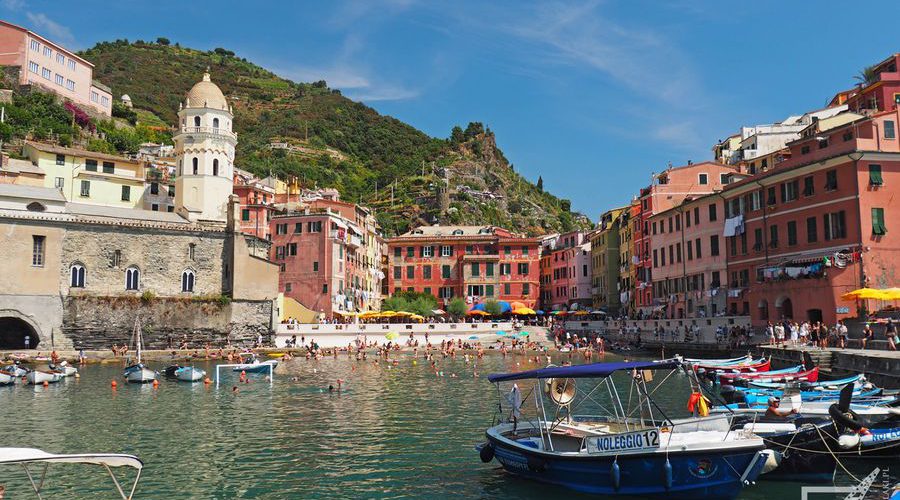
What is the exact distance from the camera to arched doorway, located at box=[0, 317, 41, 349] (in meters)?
56.4

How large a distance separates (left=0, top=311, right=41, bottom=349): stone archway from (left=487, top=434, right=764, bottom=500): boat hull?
54.4m

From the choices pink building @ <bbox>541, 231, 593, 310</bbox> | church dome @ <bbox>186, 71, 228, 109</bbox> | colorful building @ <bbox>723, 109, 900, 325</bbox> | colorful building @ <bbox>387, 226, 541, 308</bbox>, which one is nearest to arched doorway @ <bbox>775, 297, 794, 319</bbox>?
colorful building @ <bbox>723, 109, 900, 325</bbox>

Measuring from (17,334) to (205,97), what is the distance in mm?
30983

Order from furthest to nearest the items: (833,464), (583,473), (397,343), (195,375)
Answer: (397,343), (195,375), (833,464), (583,473)

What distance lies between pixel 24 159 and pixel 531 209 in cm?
10682

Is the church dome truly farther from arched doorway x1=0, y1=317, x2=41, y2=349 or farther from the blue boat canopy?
the blue boat canopy

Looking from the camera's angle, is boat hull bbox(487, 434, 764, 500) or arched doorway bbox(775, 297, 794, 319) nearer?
boat hull bbox(487, 434, 764, 500)

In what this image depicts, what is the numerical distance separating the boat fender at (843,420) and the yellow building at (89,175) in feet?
245

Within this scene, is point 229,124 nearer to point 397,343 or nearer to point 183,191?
point 183,191

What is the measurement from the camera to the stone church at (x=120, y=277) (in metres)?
55.8

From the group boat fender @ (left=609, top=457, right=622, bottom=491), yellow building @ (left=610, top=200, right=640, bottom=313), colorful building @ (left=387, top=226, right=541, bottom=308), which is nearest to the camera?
boat fender @ (left=609, top=457, right=622, bottom=491)

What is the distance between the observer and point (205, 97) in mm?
73938

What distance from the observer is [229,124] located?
7594 centimetres

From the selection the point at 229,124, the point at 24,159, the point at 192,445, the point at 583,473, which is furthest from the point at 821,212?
the point at 24,159
